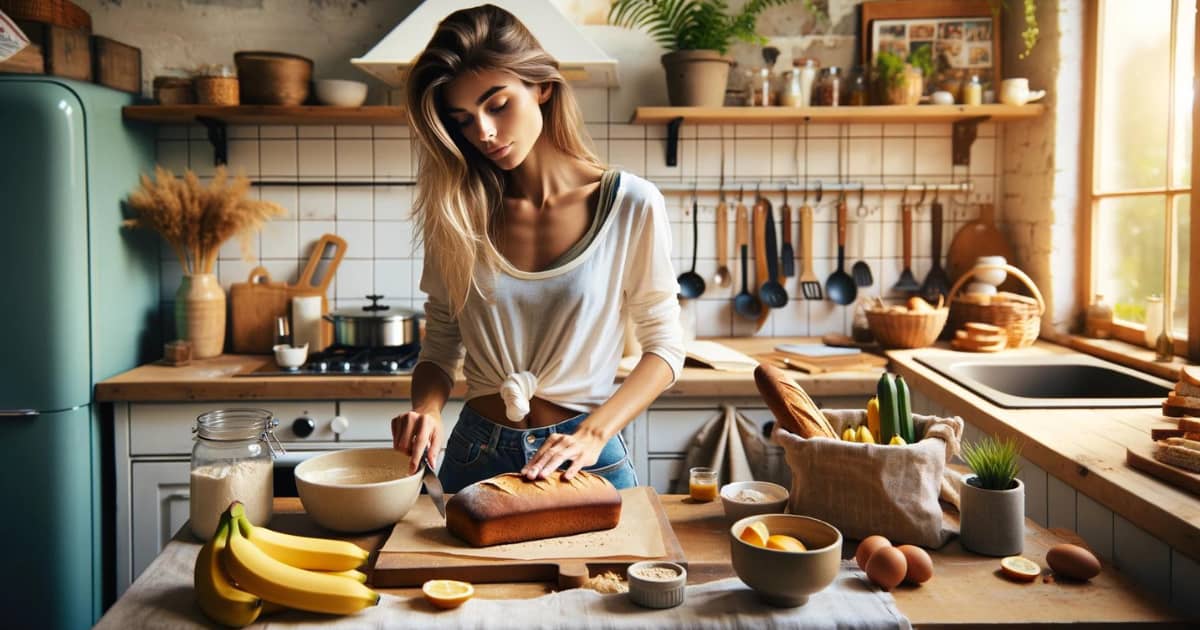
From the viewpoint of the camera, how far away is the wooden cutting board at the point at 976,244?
126 inches

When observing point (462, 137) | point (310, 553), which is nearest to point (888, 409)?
point (310, 553)

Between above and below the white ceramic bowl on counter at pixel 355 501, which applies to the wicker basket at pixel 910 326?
above

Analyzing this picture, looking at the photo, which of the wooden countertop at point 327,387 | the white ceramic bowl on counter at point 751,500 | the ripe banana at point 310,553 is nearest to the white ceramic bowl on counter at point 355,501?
the ripe banana at point 310,553

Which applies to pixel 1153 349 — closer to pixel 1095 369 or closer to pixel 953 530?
pixel 1095 369

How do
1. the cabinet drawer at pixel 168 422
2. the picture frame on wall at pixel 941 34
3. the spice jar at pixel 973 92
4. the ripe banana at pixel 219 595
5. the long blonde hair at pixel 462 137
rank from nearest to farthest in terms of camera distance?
the ripe banana at pixel 219 595 < the long blonde hair at pixel 462 137 < the cabinet drawer at pixel 168 422 < the spice jar at pixel 973 92 < the picture frame on wall at pixel 941 34

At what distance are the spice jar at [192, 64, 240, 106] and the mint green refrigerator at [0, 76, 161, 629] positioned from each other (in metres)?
0.36

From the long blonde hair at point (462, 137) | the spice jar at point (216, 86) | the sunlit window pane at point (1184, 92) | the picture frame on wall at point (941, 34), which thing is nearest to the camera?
the long blonde hair at point (462, 137)

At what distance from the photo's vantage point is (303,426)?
103 inches

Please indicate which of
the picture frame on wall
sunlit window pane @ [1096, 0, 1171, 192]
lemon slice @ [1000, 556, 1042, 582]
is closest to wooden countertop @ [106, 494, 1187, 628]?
lemon slice @ [1000, 556, 1042, 582]

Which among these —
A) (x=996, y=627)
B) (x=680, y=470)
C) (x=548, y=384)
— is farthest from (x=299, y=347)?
(x=996, y=627)

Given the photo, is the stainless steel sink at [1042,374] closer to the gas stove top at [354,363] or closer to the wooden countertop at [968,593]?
the wooden countertop at [968,593]

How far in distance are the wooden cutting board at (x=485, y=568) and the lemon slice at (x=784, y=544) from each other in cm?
12

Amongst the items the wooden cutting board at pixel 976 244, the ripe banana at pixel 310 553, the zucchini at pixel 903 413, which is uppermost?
the wooden cutting board at pixel 976 244

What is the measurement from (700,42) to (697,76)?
0.41 feet
